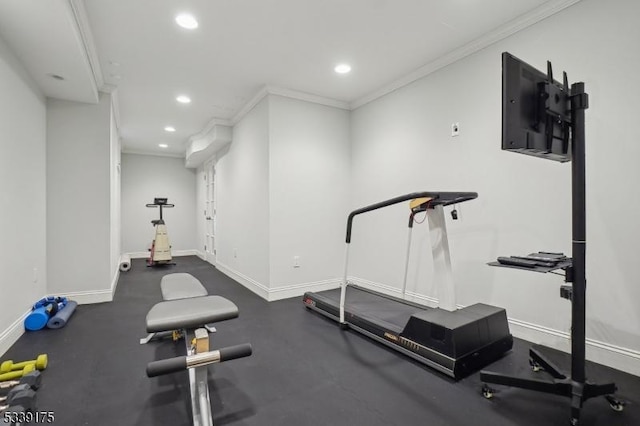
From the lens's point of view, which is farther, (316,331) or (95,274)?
(95,274)

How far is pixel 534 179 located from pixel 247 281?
3.85 meters

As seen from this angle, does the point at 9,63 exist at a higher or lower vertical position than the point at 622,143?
higher

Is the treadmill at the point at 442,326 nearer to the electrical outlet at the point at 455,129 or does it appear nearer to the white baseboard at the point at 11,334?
the electrical outlet at the point at 455,129

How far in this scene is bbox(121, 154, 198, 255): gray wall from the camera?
7.93 meters

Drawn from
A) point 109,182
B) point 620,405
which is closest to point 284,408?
point 620,405

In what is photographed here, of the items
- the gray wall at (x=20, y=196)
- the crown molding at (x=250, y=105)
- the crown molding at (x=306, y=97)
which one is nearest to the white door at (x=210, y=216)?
the crown molding at (x=250, y=105)

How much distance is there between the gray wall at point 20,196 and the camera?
2512 mm

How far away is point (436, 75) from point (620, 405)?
312cm

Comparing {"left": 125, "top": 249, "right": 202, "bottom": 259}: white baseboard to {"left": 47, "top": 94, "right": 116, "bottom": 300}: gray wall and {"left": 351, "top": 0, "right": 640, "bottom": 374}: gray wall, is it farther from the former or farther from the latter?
{"left": 351, "top": 0, "right": 640, "bottom": 374}: gray wall

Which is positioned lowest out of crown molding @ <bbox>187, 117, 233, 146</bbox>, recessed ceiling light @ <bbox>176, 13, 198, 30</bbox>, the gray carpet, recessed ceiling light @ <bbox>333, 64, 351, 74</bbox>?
the gray carpet

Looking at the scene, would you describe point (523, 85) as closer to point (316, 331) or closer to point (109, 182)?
point (316, 331)

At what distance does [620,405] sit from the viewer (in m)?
1.71

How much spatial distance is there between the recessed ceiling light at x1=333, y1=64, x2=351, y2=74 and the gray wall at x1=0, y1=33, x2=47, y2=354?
2.96 m

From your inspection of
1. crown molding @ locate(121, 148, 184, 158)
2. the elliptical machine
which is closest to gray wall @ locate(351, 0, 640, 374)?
the elliptical machine
